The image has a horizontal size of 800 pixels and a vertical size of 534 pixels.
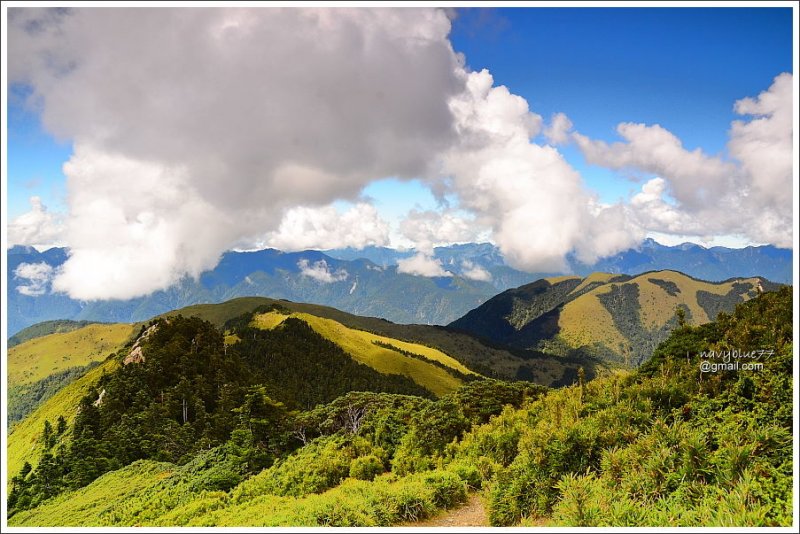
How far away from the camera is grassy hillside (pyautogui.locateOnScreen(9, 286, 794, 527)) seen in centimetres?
975

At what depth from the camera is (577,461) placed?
12898mm

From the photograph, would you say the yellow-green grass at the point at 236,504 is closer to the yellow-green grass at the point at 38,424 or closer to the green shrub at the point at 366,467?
the green shrub at the point at 366,467

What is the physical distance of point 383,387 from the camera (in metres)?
128

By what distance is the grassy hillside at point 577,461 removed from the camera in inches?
384

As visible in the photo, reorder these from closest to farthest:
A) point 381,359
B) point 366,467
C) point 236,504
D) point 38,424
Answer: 1. point 236,504
2. point 366,467
3. point 38,424
4. point 381,359

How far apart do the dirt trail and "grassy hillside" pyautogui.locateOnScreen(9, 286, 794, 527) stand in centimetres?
26

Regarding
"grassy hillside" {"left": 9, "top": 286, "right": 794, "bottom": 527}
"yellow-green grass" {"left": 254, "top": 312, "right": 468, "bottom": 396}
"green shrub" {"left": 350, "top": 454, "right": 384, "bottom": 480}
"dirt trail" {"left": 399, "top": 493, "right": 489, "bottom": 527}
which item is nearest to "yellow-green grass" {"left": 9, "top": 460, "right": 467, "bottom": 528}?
"grassy hillside" {"left": 9, "top": 286, "right": 794, "bottom": 527}

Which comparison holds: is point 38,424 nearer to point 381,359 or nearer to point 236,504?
point 236,504

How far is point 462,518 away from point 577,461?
3.82 m

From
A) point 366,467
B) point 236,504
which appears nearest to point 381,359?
point 366,467

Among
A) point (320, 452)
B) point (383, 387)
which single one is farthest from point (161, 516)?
point (383, 387)

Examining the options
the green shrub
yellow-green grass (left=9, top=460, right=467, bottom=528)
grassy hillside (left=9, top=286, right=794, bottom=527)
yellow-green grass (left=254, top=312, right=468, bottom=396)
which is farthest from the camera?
yellow-green grass (left=254, top=312, right=468, bottom=396)

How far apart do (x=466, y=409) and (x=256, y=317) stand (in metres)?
170

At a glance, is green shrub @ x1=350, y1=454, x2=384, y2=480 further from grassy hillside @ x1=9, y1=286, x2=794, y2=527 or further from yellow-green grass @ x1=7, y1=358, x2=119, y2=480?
yellow-green grass @ x1=7, y1=358, x2=119, y2=480
